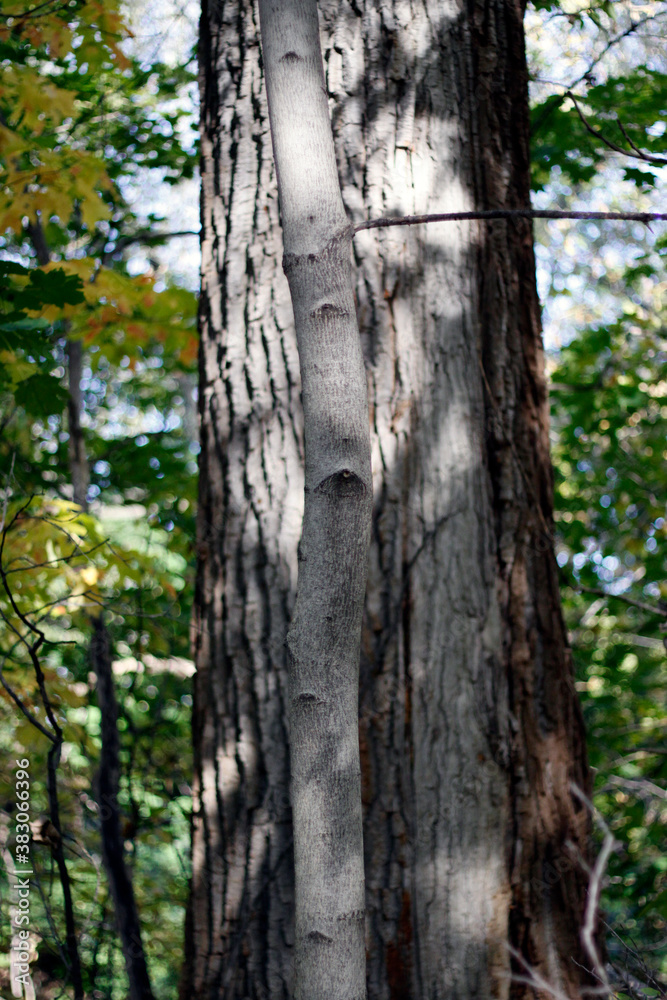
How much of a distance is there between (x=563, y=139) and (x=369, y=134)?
240 centimetres

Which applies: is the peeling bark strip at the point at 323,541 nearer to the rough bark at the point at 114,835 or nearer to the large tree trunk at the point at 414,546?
the large tree trunk at the point at 414,546

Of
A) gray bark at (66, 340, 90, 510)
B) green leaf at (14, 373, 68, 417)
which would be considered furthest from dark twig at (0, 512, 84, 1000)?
gray bark at (66, 340, 90, 510)

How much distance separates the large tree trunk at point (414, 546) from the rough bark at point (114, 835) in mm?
627

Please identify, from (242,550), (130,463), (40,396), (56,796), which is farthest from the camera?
(130,463)

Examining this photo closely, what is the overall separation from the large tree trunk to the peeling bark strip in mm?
591

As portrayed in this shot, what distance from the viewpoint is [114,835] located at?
8.41ft

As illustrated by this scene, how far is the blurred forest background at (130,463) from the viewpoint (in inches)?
96.2

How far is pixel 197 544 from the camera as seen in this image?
1.99 meters

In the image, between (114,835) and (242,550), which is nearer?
(242,550)

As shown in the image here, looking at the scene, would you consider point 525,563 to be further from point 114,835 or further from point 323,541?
point 114,835

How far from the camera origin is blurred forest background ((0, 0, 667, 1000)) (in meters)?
2.44

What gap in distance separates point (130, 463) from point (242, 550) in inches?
109

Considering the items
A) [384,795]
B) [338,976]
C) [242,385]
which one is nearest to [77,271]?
[242,385]

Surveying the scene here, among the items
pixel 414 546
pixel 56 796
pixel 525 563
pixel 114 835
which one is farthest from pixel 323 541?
pixel 114 835
